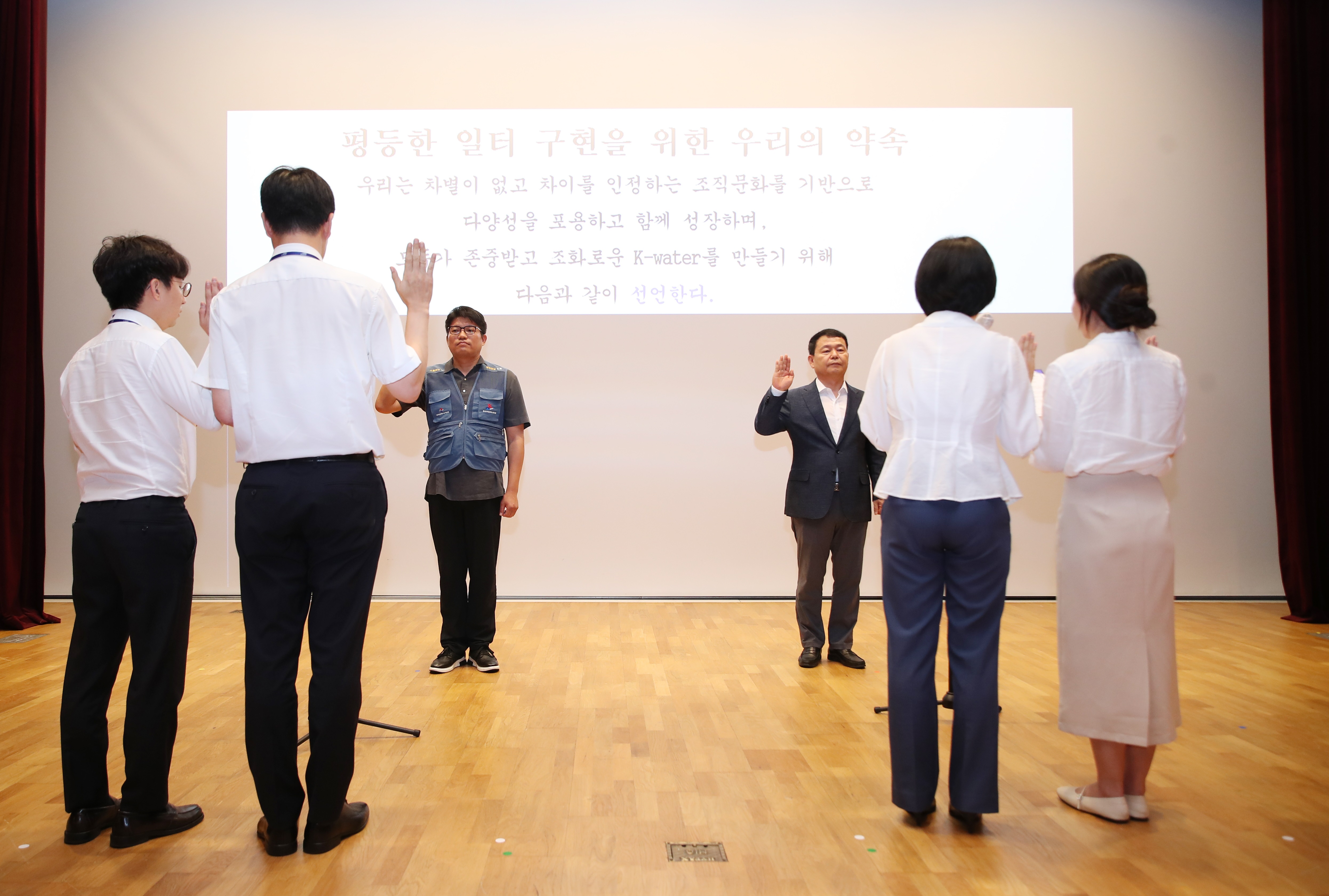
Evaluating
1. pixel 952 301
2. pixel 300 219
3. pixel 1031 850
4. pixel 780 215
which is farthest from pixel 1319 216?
pixel 300 219

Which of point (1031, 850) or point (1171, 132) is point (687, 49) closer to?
point (1171, 132)

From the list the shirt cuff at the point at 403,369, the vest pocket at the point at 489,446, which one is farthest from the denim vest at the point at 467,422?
the shirt cuff at the point at 403,369

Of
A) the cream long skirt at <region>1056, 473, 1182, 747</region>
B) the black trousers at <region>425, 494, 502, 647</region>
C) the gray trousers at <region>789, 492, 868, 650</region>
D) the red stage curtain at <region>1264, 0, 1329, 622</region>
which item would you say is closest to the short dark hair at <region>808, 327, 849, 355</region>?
the gray trousers at <region>789, 492, 868, 650</region>

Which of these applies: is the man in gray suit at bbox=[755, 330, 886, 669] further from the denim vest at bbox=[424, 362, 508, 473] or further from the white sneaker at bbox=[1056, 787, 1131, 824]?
the white sneaker at bbox=[1056, 787, 1131, 824]

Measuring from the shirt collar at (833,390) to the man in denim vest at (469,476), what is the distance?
127 centimetres

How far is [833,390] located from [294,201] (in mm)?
2409

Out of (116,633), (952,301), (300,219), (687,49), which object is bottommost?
(116,633)

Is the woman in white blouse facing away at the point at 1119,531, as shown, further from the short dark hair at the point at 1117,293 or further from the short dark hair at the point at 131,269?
the short dark hair at the point at 131,269

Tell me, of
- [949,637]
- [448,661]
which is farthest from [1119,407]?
[448,661]

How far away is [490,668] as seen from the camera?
363 centimetres

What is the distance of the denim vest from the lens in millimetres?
3586

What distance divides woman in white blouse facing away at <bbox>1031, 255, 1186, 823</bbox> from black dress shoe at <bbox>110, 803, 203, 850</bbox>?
2.13 m

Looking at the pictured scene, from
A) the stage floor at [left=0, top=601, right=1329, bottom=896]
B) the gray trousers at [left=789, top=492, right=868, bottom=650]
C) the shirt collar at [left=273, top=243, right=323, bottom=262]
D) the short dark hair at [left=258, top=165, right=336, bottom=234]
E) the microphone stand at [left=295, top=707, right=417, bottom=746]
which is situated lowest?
the stage floor at [left=0, top=601, right=1329, bottom=896]

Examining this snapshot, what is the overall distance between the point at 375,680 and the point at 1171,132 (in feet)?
18.2
